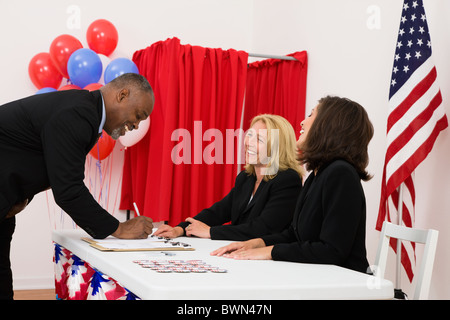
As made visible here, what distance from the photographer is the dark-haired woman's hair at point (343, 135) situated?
1865 mm

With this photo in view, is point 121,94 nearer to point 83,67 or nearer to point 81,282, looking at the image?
point 81,282

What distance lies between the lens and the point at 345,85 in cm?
352

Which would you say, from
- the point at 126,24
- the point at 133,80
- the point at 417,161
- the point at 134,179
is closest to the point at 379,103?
the point at 417,161

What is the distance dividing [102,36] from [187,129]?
1004 mm

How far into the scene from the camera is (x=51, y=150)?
1.82 m

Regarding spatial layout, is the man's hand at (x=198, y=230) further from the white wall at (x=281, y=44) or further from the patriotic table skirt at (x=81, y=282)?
the white wall at (x=281, y=44)

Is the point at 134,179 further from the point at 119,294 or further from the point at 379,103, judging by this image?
the point at 119,294

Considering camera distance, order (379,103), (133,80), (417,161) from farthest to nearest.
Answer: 1. (379,103)
2. (417,161)
3. (133,80)

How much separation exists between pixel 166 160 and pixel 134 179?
50 centimetres

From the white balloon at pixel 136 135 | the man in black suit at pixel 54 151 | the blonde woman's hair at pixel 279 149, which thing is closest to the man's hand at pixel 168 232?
the man in black suit at pixel 54 151

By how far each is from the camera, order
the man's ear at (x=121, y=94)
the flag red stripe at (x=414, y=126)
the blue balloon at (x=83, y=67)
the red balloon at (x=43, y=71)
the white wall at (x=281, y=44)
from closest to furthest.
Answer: the man's ear at (x=121, y=94) < the flag red stripe at (x=414, y=126) < the white wall at (x=281, y=44) < the blue balloon at (x=83, y=67) < the red balloon at (x=43, y=71)

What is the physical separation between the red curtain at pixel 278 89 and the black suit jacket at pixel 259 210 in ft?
4.40

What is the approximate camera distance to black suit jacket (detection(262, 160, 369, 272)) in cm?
169

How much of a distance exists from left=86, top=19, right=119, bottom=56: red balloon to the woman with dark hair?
8.48 feet
